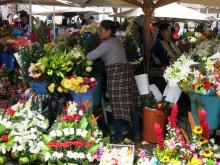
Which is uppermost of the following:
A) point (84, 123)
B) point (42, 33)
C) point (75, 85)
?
point (42, 33)

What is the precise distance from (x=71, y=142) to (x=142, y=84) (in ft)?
5.62

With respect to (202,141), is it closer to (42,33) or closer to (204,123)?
(204,123)

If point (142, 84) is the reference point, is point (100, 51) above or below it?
above

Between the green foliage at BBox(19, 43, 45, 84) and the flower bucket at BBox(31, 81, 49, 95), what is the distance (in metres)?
0.28

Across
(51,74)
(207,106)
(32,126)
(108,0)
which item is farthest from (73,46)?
(108,0)

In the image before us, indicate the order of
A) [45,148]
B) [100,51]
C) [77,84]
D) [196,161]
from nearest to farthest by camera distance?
[196,161] < [45,148] < [77,84] < [100,51]

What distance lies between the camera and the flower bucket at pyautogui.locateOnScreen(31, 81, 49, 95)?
5.14m

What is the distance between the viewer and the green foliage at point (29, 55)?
17.5 feet

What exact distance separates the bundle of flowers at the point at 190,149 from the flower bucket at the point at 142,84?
5.55 ft

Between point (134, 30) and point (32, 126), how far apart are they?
8.61 ft

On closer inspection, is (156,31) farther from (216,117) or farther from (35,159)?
(35,159)

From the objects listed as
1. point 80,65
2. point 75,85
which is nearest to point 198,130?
point 75,85

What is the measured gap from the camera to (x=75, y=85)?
191 inches

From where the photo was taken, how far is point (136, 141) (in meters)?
5.50
